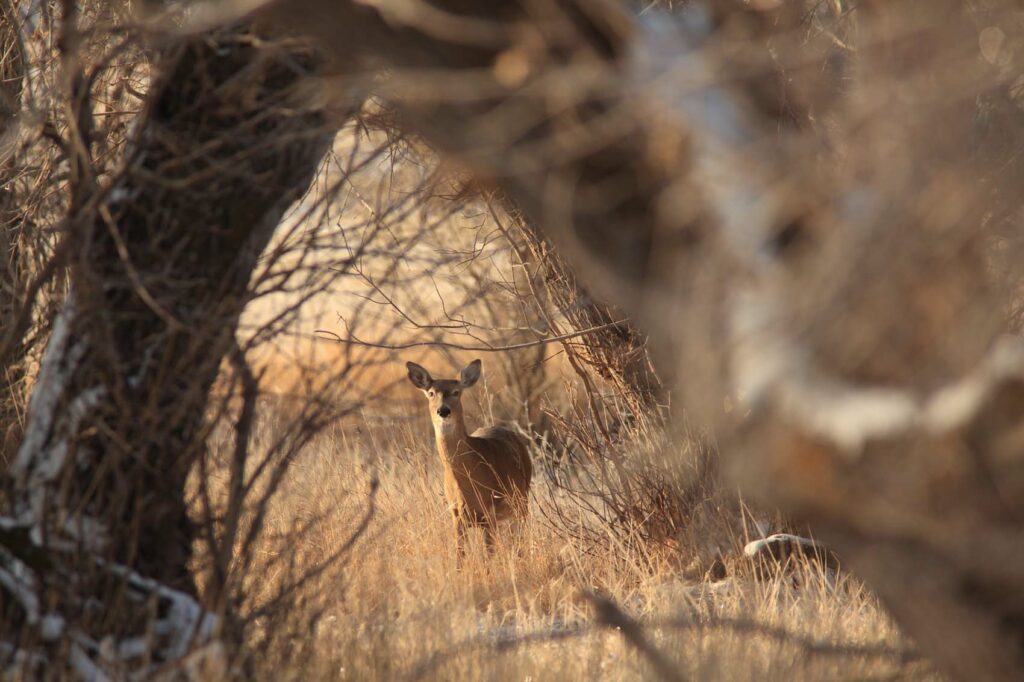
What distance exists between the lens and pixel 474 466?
27.5 feet

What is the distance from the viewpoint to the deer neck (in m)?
8.49

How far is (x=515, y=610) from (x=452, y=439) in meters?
2.52

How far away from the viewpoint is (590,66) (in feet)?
8.45

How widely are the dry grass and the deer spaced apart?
176 millimetres

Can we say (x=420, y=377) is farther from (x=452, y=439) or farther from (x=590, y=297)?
(x=590, y=297)

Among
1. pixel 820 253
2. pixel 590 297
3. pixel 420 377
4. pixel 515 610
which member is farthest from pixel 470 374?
pixel 820 253

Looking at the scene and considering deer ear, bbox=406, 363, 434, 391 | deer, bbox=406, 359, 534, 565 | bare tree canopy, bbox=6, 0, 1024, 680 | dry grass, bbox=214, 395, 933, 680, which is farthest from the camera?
deer ear, bbox=406, 363, 434, 391

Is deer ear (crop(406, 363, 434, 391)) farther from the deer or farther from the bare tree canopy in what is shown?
the bare tree canopy

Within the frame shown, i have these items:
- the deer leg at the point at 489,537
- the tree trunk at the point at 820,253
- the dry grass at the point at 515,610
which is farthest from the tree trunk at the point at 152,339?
the deer leg at the point at 489,537

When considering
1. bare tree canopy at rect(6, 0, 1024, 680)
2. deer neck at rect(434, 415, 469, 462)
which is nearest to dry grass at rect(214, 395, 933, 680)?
bare tree canopy at rect(6, 0, 1024, 680)

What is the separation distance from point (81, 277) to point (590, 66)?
199 centimetres

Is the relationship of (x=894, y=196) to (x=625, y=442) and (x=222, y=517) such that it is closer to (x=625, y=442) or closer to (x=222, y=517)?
(x=222, y=517)

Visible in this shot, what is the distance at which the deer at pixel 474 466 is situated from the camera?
7.77 metres

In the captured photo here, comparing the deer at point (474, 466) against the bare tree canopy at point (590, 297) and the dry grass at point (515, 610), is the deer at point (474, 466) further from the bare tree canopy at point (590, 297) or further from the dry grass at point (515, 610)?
the bare tree canopy at point (590, 297)
